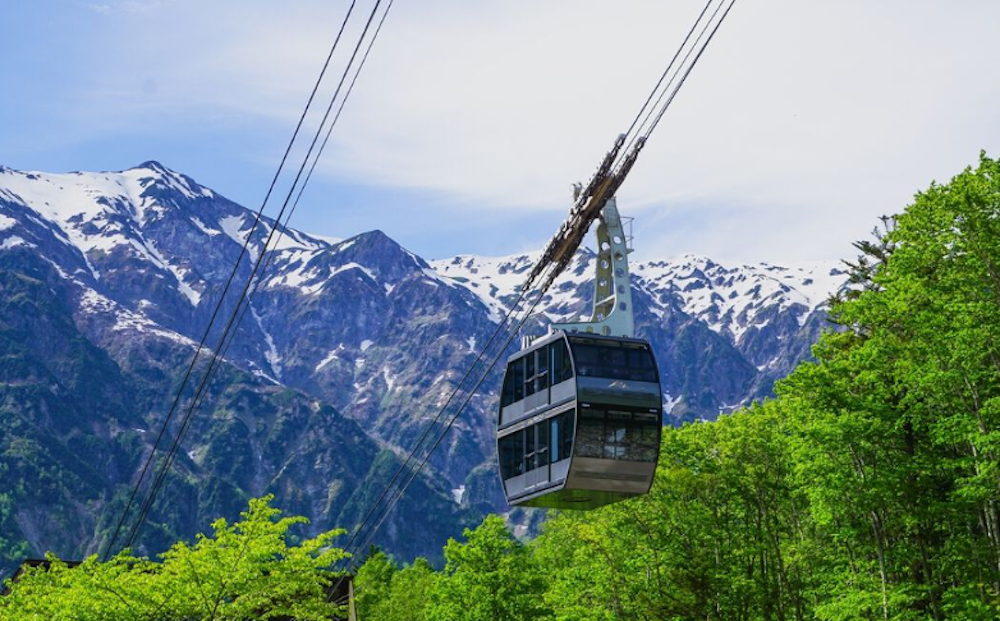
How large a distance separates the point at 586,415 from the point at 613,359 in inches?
89.1

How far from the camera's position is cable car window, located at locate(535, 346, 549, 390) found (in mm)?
43938

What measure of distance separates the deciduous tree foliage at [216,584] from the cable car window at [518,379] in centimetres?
838

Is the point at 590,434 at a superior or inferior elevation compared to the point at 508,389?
inferior

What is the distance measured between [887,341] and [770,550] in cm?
1394

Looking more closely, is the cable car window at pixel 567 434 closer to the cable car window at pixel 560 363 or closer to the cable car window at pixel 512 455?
the cable car window at pixel 560 363

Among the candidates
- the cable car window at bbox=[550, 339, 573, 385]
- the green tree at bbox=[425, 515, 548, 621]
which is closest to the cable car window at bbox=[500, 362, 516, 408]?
the cable car window at bbox=[550, 339, 573, 385]

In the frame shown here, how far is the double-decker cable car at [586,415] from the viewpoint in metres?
42.5

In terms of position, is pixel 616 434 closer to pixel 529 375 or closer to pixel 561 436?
pixel 561 436

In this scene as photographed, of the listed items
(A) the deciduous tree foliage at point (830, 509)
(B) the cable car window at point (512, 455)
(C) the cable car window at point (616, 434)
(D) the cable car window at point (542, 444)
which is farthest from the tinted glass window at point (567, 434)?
(A) the deciduous tree foliage at point (830, 509)

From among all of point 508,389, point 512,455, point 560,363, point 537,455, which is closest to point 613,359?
point 560,363

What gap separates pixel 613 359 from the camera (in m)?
43.2

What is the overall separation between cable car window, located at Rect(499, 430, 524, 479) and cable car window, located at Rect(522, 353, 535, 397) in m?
1.55

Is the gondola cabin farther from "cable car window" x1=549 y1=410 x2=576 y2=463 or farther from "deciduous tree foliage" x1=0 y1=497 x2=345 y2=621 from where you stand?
"deciduous tree foliage" x1=0 y1=497 x2=345 y2=621

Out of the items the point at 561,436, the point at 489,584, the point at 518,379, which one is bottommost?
the point at 561,436
